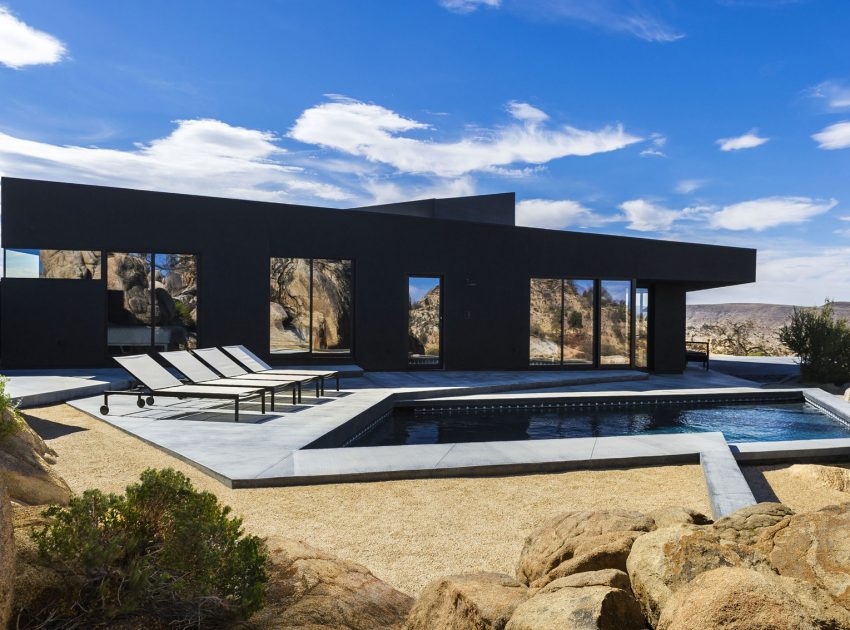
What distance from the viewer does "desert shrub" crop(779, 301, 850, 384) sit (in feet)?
52.6

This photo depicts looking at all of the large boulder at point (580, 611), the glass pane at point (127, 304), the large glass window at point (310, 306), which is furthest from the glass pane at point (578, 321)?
the large boulder at point (580, 611)

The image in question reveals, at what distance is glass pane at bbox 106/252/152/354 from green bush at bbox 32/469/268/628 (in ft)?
39.3

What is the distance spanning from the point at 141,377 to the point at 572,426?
21.2ft

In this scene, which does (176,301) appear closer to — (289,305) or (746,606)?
(289,305)

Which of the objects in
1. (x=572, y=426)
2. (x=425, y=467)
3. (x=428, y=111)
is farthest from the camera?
(x=428, y=111)

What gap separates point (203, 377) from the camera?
9344 millimetres

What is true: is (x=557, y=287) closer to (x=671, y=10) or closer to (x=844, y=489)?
(x=671, y=10)

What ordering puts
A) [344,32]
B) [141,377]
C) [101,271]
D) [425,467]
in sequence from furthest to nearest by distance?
[101,271] < [344,32] < [141,377] < [425,467]

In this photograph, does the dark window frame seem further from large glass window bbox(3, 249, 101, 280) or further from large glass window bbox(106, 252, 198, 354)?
large glass window bbox(3, 249, 101, 280)

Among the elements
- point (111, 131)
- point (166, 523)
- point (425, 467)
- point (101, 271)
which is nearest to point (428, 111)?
point (111, 131)

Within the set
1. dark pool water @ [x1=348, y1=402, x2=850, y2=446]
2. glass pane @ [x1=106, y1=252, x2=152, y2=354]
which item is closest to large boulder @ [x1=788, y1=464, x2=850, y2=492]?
dark pool water @ [x1=348, y1=402, x2=850, y2=446]

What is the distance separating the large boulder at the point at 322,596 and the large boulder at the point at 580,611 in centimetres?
79

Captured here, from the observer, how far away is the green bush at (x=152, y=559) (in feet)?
7.00

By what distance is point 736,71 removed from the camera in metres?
15.6
